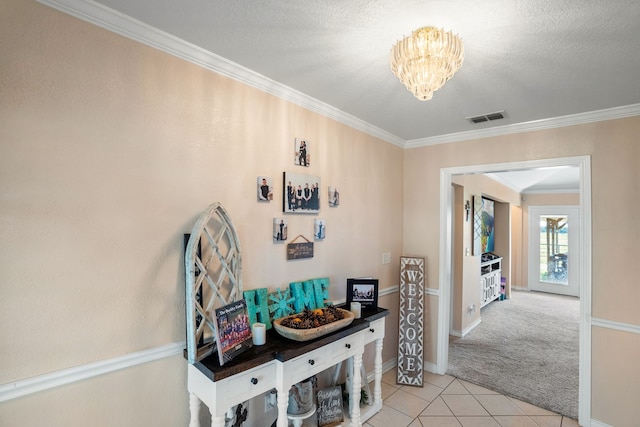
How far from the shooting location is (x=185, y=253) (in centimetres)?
161

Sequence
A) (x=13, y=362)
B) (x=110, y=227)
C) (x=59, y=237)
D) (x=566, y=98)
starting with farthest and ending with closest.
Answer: (x=566, y=98) → (x=110, y=227) → (x=59, y=237) → (x=13, y=362)

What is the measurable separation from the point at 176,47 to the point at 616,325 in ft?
11.5

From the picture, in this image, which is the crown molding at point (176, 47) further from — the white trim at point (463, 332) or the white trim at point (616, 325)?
the white trim at point (463, 332)

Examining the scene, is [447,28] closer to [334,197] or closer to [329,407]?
[334,197]

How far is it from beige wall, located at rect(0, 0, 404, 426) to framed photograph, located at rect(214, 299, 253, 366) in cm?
29

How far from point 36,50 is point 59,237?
0.76 m

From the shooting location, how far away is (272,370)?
171 centimetres

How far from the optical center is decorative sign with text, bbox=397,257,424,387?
304cm

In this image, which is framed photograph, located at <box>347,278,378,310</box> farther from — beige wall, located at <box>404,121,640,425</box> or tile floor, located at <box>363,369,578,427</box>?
beige wall, located at <box>404,121,640,425</box>

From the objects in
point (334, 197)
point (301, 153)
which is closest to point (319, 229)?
point (334, 197)

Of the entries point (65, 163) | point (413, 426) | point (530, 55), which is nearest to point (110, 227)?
point (65, 163)

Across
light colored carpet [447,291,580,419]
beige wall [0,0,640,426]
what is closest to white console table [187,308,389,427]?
beige wall [0,0,640,426]

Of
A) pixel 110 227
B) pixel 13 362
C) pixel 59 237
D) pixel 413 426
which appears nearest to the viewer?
pixel 13 362

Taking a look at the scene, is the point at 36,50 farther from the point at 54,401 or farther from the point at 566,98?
the point at 566,98
